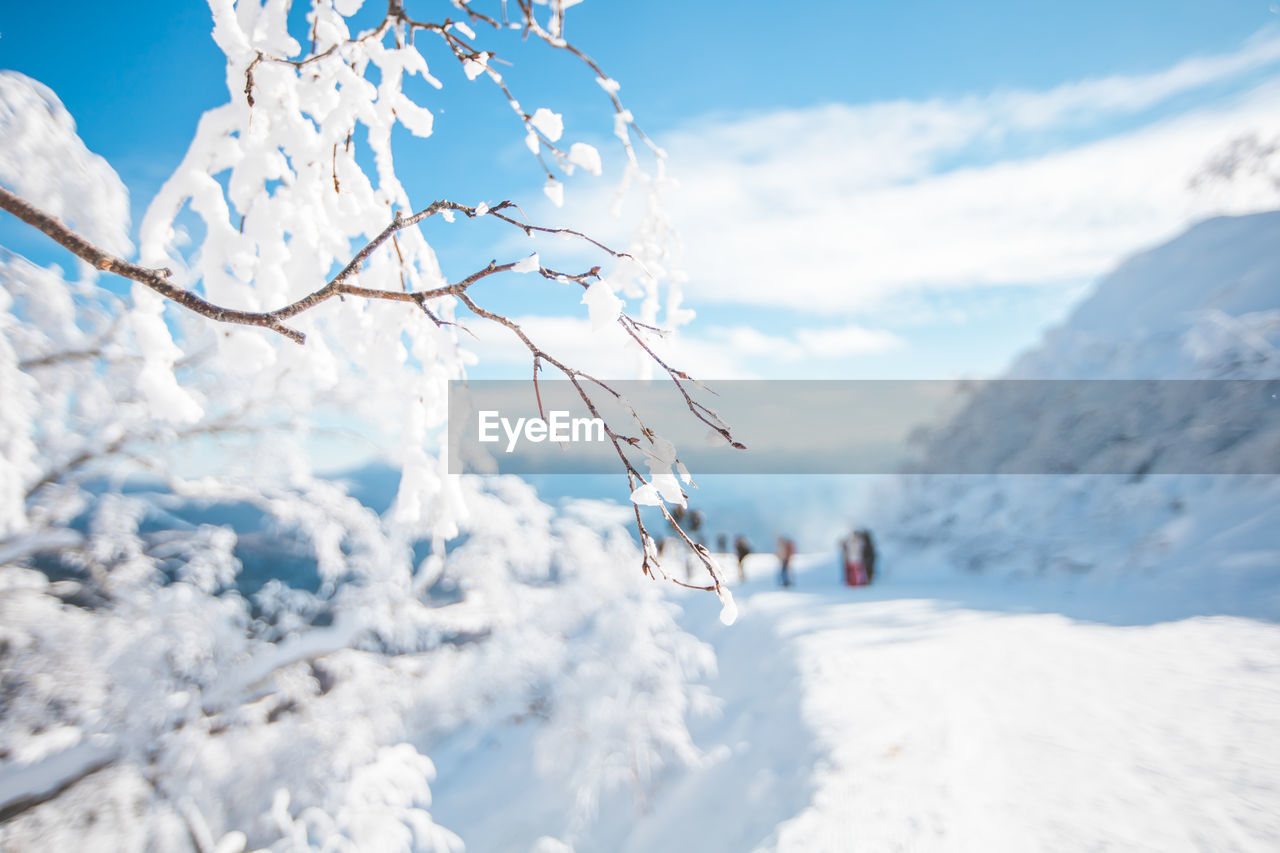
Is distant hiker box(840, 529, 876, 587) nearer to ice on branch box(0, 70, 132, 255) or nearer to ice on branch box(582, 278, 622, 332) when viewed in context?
ice on branch box(582, 278, 622, 332)

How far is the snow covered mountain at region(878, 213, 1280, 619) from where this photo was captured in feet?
16.9

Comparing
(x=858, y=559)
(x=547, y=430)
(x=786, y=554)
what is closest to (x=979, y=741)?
(x=547, y=430)

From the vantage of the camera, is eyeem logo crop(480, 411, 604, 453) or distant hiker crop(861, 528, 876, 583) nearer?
eyeem logo crop(480, 411, 604, 453)

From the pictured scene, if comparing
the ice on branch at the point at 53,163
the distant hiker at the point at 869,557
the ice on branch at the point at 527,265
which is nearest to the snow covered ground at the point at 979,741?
the distant hiker at the point at 869,557

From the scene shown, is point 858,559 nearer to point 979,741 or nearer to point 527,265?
point 979,741

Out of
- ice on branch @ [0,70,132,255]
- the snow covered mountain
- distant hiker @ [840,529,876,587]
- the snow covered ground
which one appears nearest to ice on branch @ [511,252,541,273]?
ice on branch @ [0,70,132,255]

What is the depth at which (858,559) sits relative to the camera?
26.8 ft

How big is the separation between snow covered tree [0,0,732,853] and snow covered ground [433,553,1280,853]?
28.4 inches

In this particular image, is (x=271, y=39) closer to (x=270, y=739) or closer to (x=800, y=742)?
(x=800, y=742)

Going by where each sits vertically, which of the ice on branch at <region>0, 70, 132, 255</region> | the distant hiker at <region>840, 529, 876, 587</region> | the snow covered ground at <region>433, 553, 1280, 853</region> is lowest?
the snow covered ground at <region>433, 553, 1280, 853</region>

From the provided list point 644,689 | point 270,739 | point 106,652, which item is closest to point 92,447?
point 106,652

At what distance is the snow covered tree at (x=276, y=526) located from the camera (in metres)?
1.27

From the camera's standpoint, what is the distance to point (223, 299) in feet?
4.15

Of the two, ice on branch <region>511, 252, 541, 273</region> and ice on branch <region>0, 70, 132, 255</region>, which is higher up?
ice on branch <region>0, 70, 132, 255</region>
